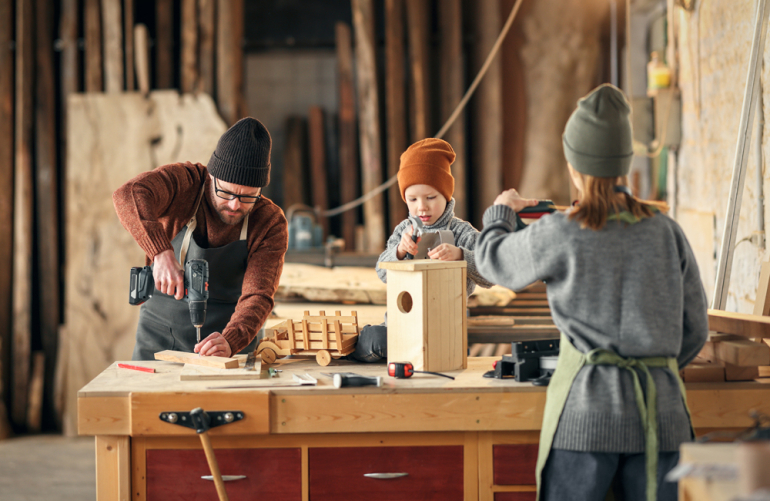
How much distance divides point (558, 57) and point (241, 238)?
421 cm

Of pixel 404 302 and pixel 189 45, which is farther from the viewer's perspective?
Answer: pixel 189 45

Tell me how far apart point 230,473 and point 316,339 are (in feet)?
1.86

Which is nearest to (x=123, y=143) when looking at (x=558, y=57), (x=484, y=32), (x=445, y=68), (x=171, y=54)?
(x=171, y=54)

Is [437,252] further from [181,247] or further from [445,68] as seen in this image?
[445,68]

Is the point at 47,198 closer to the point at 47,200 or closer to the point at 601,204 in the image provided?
the point at 47,200

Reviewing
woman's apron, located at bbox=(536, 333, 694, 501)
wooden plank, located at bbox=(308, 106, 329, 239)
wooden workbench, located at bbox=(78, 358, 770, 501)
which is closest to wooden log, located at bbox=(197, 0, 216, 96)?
wooden plank, located at bbox=(308, 106, 329, 239)

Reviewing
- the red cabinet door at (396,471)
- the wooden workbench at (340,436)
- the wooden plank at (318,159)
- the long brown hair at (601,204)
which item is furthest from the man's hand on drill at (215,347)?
the wooden plank at (318,159)

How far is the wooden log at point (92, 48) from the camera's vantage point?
6.12m

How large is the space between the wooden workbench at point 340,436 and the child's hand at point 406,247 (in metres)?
0.56

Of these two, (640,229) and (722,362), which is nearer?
(640,229)

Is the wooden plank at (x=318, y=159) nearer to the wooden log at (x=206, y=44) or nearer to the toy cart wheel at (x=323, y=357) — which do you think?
the wooden log at (x=206, y=44)

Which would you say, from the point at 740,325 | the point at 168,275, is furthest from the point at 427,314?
the point at 740,325

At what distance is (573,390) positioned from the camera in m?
1.83

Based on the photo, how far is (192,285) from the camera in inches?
95.0
